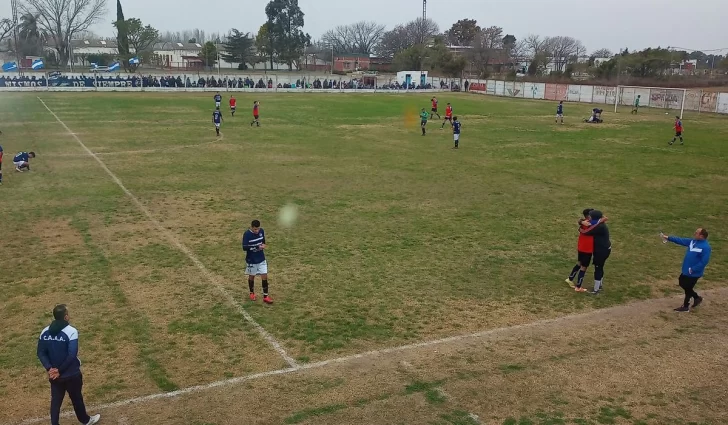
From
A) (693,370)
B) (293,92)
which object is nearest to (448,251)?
(693,370)

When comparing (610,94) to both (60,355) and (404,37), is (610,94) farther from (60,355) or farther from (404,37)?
(404,37)

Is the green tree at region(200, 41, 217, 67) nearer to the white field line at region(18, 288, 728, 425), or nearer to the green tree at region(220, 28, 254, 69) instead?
the green tree at region(220, 28, 254, 69)

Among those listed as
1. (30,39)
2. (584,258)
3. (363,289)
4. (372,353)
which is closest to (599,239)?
(584,258)

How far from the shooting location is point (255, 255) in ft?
35.3

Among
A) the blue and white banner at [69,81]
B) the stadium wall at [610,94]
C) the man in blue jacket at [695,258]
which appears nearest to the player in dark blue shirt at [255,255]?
the man in blue jacket at [695,258]

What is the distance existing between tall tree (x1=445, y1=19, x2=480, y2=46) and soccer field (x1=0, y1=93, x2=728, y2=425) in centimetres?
11602

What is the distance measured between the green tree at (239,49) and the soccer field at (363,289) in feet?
252

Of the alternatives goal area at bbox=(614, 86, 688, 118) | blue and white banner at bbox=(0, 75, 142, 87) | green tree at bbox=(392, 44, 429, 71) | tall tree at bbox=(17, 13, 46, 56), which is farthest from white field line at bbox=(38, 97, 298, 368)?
tall tree at bbox=(17, 13, 46, 56)

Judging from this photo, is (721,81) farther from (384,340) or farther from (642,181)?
(384,340)

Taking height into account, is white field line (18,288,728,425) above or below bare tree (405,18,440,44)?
below

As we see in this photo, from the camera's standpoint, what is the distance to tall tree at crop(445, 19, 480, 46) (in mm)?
135625

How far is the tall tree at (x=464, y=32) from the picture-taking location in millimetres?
135625

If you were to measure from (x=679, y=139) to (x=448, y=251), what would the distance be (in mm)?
26755

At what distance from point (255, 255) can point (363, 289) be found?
7.59 feet
